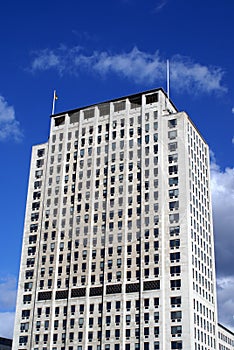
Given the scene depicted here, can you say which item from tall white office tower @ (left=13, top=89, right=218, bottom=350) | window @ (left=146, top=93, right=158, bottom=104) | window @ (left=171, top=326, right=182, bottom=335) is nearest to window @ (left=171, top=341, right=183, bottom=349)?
tall white office tower @ (left=13, top=89, right=218, bottom=350)

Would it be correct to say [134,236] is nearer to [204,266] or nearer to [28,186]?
[204,266]

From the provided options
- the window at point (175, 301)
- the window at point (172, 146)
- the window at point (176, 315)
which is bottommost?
the window at point (176, 315)

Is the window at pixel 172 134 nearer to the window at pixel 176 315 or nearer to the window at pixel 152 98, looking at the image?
the window at pixel 152 98

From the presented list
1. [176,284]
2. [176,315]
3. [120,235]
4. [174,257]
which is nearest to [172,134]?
[120,235]

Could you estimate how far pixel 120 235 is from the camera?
105688 millimetres

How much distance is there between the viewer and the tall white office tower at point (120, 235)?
9706 centimetres

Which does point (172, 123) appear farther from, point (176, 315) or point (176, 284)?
point (176, 315)

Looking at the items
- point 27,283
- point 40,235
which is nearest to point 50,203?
point 40,235

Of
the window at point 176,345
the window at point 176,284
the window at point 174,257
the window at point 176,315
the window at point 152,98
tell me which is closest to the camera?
the window at point 176,345

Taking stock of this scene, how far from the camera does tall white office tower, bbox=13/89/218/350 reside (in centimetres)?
9706

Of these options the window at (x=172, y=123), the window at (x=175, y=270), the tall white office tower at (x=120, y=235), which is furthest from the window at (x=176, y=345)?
the window at (x=172, y=123)

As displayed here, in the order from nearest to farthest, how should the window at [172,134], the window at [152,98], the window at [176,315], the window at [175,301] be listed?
1. the window at [176,315]
2. the window at [175,301]
3. the window at [172,134]
4. the window at [152,98]

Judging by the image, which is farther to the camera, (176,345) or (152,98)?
(152,98)

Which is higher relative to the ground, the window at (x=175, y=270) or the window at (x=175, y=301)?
the window at (x=175, y=270)
